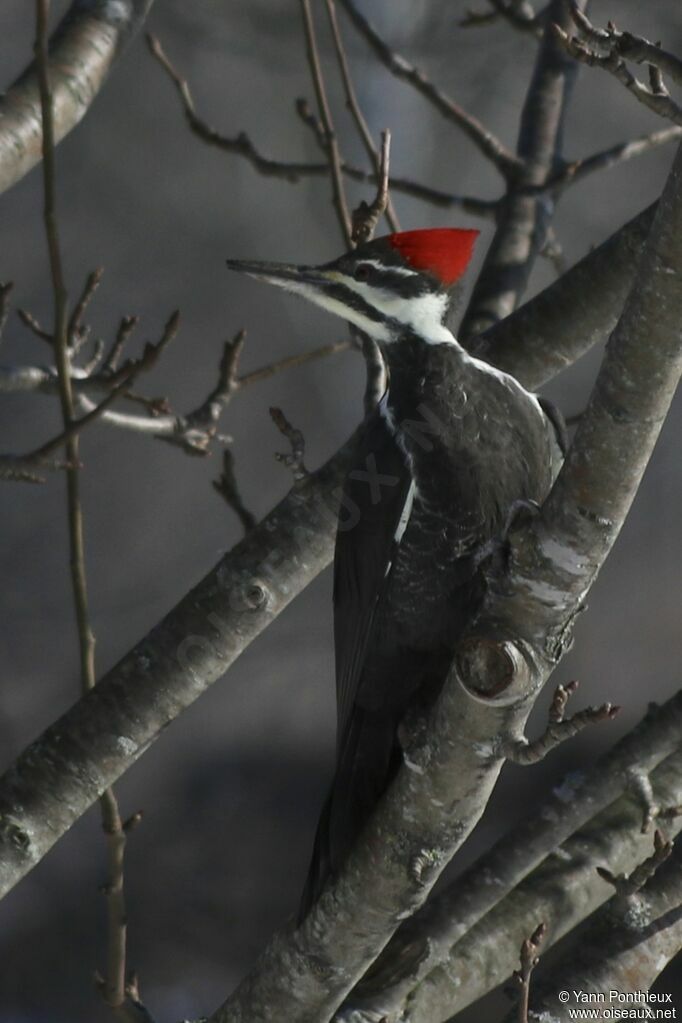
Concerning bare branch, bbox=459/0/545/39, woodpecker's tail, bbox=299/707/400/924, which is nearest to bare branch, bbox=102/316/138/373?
woodpecker's tail, bbox=299/707/400/924

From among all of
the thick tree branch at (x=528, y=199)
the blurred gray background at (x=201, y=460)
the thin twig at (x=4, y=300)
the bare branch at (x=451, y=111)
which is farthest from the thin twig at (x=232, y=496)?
the blurred gray background at (x=201, y=460)

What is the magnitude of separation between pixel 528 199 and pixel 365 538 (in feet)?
3.23

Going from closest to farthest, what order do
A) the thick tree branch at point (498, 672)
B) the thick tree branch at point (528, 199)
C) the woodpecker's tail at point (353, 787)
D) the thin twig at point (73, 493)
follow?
the thick tree branch at point (498, 672) < the thin twig at point (73, 493) < the woodpecker's tail at point (353, 787) < the thick tree branch at point (528, 199)

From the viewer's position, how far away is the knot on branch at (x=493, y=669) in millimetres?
1452

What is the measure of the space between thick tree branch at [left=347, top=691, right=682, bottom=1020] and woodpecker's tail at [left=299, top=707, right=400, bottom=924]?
0.16 m

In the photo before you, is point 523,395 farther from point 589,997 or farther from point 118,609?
point 118,609

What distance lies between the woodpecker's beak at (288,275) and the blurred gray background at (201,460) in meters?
1.98

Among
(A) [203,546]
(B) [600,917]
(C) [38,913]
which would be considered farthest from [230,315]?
(B) [600,917]

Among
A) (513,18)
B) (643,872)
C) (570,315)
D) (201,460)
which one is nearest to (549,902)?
(643,872)

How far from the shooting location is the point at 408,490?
1971 mm

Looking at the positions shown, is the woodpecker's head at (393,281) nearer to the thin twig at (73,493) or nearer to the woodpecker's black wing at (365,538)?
the woodpecker's black wing at (365,538)

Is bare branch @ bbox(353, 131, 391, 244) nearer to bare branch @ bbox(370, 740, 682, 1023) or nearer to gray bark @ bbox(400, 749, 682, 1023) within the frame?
bare branch @ bbox(370, 740, 682, 1023)

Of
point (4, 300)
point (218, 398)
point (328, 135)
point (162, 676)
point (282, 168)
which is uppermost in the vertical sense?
point (282, 168)

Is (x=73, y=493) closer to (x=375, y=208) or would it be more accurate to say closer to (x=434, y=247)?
(x=375, y=208)
